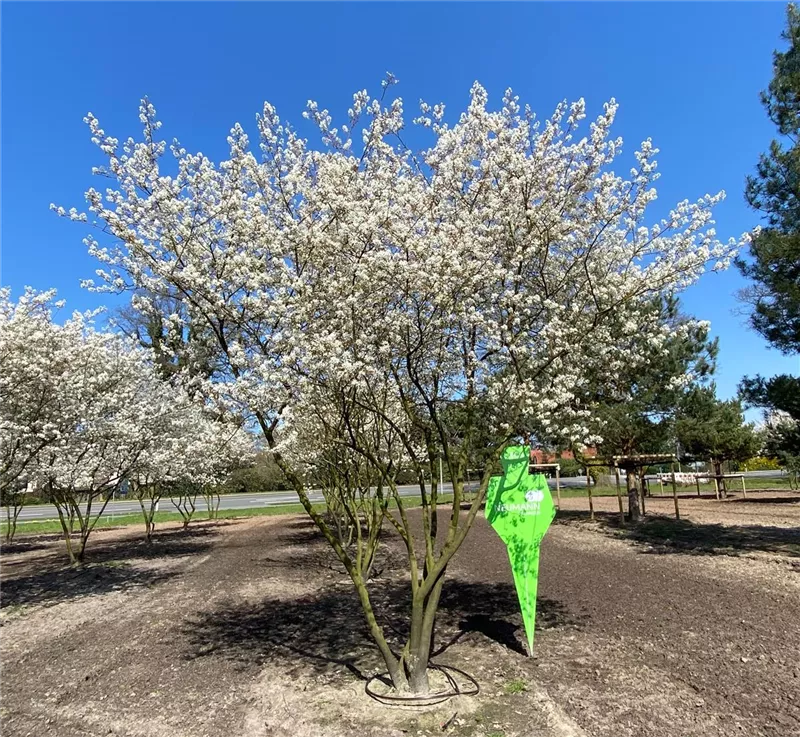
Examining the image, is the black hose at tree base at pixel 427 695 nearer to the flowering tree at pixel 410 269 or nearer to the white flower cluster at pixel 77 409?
the flowering tree at pixel 410 269

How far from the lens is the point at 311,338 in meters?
4.28

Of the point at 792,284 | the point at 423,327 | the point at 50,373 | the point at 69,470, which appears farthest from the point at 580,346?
the point at 69,470

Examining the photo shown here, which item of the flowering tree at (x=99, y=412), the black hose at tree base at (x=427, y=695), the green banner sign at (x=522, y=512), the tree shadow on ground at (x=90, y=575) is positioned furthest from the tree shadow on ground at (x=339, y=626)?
the flowering tree at (x=99, y=412)

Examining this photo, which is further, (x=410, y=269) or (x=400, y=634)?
(x=400, y=634)

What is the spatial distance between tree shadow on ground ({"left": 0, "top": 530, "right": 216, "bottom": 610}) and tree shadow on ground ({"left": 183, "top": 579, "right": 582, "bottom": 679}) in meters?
3.65

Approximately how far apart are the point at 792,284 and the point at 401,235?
8.57m

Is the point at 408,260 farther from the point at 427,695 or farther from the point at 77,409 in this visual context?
the point at 77,409

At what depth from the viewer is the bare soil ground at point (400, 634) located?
439cm

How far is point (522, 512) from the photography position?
5.60m

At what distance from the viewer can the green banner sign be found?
554 centimetres

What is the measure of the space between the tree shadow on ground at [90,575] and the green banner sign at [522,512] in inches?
307

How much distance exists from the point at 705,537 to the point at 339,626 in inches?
407

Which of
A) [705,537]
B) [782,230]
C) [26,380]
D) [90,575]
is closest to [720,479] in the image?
[705,537]

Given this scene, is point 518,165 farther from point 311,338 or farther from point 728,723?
point 728,723
